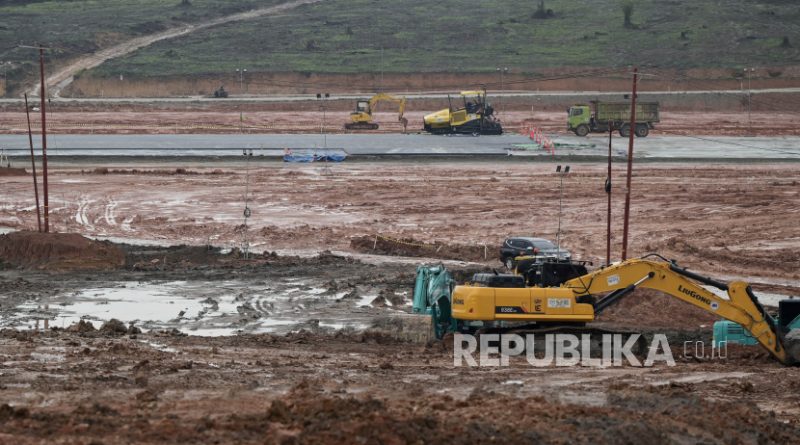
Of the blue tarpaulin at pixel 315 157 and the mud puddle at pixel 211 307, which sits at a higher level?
the blue tarpaulin at pixel 315 157

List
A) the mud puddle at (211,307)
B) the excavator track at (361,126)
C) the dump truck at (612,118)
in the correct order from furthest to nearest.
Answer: the excavator track at (361,126) < the dump truck at (612,118) < the mud puddle at (211,307)

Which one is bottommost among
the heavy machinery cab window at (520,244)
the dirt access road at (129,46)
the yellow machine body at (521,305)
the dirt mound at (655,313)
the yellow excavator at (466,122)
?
the dirt mound at (655,313)

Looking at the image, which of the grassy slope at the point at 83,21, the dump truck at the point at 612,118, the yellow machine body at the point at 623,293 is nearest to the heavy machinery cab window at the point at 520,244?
the yellow machine body at the point at 623,293

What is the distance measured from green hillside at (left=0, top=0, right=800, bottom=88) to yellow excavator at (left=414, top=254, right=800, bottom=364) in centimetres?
8097

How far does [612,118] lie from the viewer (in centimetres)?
6750

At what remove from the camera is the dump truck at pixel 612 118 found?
66.6 m

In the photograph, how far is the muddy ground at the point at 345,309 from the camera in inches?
591

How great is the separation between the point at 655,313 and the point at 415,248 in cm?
1054

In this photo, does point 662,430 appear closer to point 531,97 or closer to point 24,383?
point 24,383

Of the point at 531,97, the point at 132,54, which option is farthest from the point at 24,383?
the point at 132,54

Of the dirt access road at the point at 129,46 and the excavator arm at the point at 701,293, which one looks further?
the dirt access road at the point at 129,46

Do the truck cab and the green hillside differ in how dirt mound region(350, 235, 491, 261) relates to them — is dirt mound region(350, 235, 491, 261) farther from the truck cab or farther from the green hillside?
the green hillside

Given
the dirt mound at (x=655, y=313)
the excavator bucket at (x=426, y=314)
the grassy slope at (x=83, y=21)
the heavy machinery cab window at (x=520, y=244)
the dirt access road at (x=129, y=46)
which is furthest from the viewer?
the grassy slope at (x=83, y=21)

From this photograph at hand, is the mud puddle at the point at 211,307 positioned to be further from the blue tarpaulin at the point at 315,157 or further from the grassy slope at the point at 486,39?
the grassy slope at the point at 486,39
